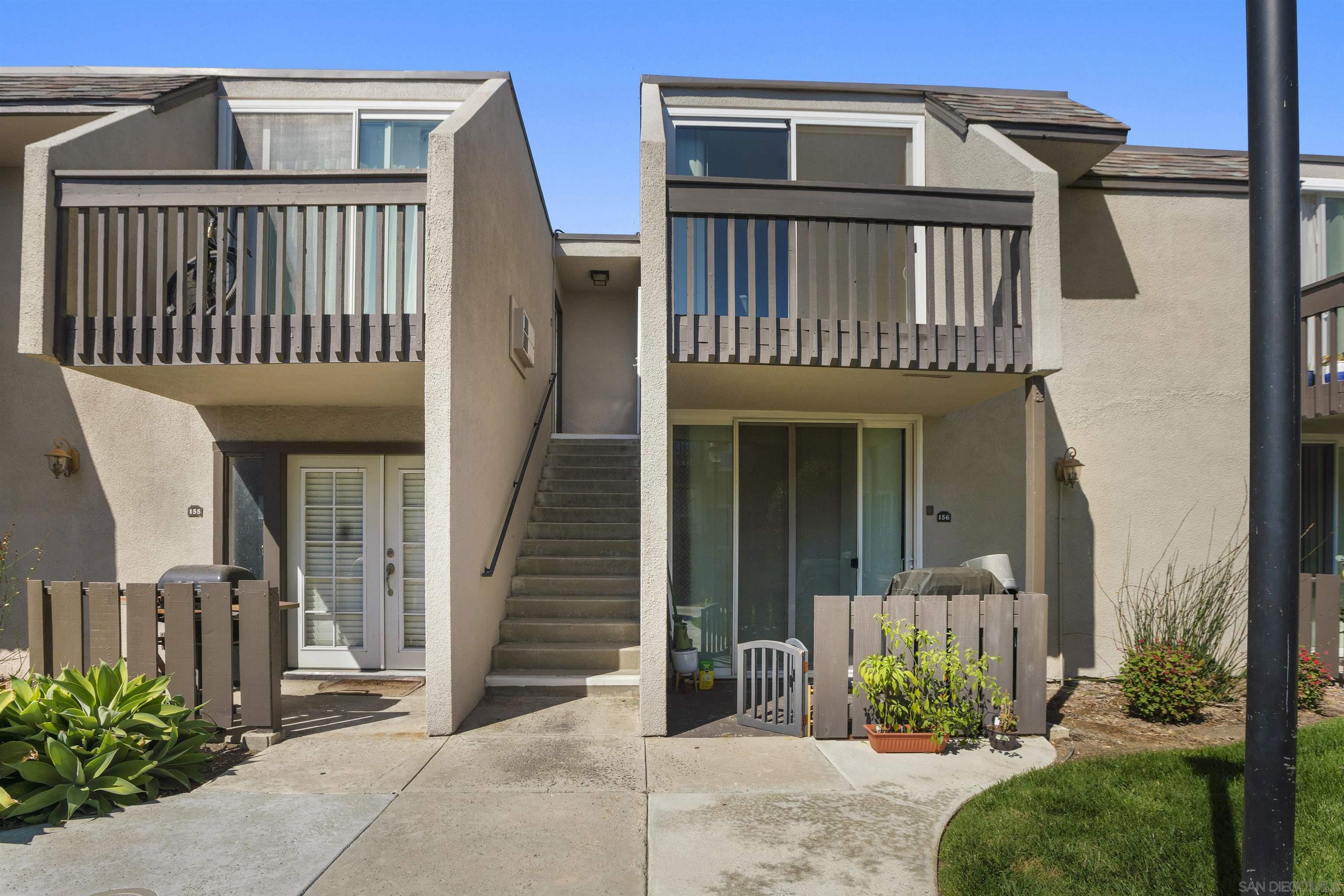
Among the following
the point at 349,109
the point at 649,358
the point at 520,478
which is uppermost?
the point at 349,109

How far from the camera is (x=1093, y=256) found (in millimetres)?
7363

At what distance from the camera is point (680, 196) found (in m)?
5.68

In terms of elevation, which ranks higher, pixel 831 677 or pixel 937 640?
pixel 937 640

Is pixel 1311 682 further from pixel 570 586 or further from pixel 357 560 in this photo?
pixel 357 560

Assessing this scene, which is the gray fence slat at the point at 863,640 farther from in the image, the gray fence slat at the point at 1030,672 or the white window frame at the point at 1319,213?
the white window frame at the point at 1319,213

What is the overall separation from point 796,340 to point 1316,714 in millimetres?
5110

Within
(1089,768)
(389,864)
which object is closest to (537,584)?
(389,864)

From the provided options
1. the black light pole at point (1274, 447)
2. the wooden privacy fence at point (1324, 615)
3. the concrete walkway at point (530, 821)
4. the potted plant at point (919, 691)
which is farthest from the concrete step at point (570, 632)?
the wooden privacy fence at point (1324, 615)

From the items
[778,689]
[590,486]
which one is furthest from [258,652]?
[590,486]

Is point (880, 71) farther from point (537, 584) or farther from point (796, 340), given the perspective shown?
point (537, 584)

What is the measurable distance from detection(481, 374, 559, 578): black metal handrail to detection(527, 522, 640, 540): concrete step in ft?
2.04

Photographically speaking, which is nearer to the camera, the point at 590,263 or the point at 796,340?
the point at 796,340

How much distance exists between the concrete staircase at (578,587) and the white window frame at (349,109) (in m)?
4.24

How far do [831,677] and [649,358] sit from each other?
2.61 metres
